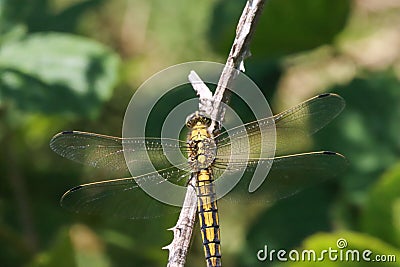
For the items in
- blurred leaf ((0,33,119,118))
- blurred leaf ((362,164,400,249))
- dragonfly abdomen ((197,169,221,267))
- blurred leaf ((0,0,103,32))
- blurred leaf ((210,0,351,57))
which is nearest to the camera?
dragonfly abdomen ((197,169,221,267))

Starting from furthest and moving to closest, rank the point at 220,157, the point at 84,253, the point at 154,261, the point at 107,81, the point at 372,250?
the point at 84,253, the point at 154,261, the point at 107,81, the point at 220,157, the point at 372,250

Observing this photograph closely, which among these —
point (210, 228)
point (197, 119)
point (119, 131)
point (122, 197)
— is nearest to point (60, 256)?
point (122, 197)

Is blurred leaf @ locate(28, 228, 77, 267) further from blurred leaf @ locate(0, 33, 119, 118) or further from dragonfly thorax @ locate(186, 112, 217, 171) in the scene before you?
dragonfly thorax @ locate(186, 112, 217, 171)

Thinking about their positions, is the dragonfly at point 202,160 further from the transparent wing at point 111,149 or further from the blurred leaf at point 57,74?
the blurred leaf at point 57,74

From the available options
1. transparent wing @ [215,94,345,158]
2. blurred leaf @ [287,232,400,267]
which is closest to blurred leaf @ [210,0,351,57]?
transparent wing @ [215,94,345,158]

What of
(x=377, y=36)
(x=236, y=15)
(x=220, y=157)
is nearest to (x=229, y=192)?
(x=220, y=157)

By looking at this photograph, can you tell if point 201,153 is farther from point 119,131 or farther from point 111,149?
point 119,131

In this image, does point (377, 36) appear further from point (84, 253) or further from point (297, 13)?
point (84, 253)
